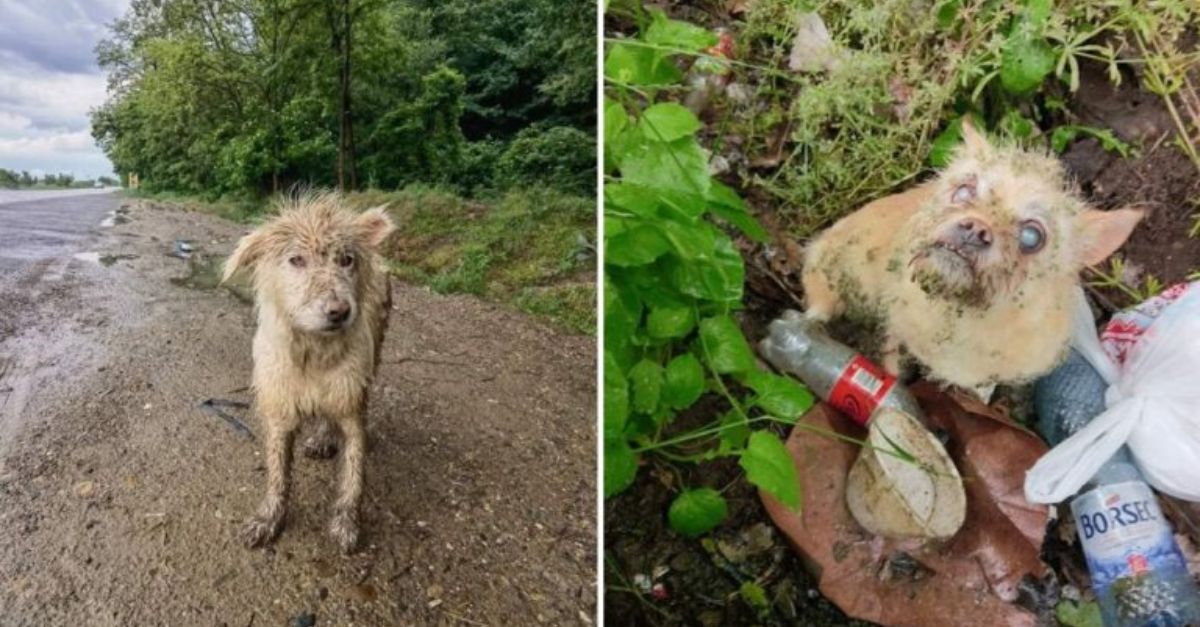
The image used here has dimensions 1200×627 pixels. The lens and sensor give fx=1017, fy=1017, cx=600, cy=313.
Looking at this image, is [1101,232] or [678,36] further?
[678,36]

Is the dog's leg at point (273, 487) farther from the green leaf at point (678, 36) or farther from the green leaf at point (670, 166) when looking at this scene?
the green leaf at point (678, 36)

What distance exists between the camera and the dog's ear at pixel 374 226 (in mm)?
1271

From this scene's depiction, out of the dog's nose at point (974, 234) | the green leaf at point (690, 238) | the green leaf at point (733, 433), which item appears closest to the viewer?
the dog's nose at point (974, 234)

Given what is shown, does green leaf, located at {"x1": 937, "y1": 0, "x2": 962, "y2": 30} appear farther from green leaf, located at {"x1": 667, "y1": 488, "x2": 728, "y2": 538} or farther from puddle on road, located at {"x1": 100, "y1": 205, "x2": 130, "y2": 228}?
puddle on road, located at {"x1": 100, "y1": 205, "x2": 130, "y2": 228}

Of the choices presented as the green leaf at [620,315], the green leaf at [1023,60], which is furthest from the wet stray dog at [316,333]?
the green leaf at [1023,60]

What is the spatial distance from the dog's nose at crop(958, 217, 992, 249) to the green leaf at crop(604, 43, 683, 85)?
0.41 m

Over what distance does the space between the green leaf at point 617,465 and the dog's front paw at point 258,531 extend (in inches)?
16.5

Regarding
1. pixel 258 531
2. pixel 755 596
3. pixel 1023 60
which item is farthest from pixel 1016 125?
pixel 258 531

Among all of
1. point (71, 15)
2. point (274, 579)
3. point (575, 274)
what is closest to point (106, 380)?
point (274, 579)

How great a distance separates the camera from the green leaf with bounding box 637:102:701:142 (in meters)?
1.22

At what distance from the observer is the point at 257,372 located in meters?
1.29

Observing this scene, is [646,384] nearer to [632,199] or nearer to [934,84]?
[632,199]

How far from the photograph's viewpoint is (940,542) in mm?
1266

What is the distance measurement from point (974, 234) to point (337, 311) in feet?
2.44
